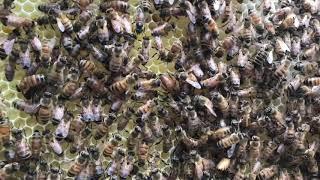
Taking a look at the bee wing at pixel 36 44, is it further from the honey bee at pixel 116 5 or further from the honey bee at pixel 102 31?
the honey bee at pixel 116 5

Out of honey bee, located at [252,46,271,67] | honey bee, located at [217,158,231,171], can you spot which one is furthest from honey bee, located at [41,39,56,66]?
honey bee, located at [252,46,271,67]

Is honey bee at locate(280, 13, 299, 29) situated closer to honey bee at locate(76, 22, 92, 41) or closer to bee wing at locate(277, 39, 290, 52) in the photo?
bee wing at locate(277, 39, 290, 52)

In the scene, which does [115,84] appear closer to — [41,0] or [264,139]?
[41,0]

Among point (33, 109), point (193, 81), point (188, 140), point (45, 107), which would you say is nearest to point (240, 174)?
point (188, 140)

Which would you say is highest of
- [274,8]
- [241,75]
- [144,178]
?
[274,8]

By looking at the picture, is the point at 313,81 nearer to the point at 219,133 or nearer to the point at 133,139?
the point at 219,133

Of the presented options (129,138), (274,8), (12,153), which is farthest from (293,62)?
(12,153)

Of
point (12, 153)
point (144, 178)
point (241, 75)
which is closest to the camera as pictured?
point (12, 153)
